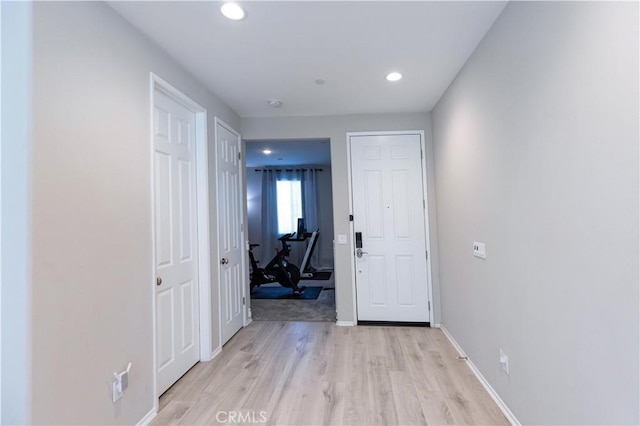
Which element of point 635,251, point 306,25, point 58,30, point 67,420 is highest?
point 306,25

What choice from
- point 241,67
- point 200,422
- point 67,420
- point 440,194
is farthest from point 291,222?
point 67,420

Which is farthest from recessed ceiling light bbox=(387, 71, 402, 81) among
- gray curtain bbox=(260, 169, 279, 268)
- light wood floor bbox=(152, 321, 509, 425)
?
gray curtain bbox=(260, 169, 279, 268)

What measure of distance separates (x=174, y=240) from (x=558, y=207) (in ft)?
7.98

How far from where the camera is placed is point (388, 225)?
139 inches

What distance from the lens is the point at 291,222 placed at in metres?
7.29

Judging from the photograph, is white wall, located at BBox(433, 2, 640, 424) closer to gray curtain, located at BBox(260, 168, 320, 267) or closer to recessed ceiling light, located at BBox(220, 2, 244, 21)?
recessed ceiling light, located at BBox(220, 2, 244, 21)

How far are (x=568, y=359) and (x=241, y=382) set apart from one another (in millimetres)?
2096

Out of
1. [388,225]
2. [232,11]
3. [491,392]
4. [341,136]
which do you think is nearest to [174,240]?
[232,11]

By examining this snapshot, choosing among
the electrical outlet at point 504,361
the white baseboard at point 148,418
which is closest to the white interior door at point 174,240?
the white baseboard at point 148,418

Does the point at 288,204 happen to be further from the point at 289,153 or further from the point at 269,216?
the point at 289,153

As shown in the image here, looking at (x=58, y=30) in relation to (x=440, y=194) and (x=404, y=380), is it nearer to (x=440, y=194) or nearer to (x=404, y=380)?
(x=404, y=380)

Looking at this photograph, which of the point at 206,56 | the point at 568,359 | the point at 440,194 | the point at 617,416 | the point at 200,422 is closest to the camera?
the point at 617,416

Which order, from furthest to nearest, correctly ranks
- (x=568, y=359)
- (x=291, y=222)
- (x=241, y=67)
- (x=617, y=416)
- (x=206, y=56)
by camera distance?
(x=291, y=222)
(x=241, y=67)
(x=206, y=56)
(x=568, y=359)
(x=617, y=416)

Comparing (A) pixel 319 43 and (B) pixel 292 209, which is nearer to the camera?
(A) pixel 319 43
